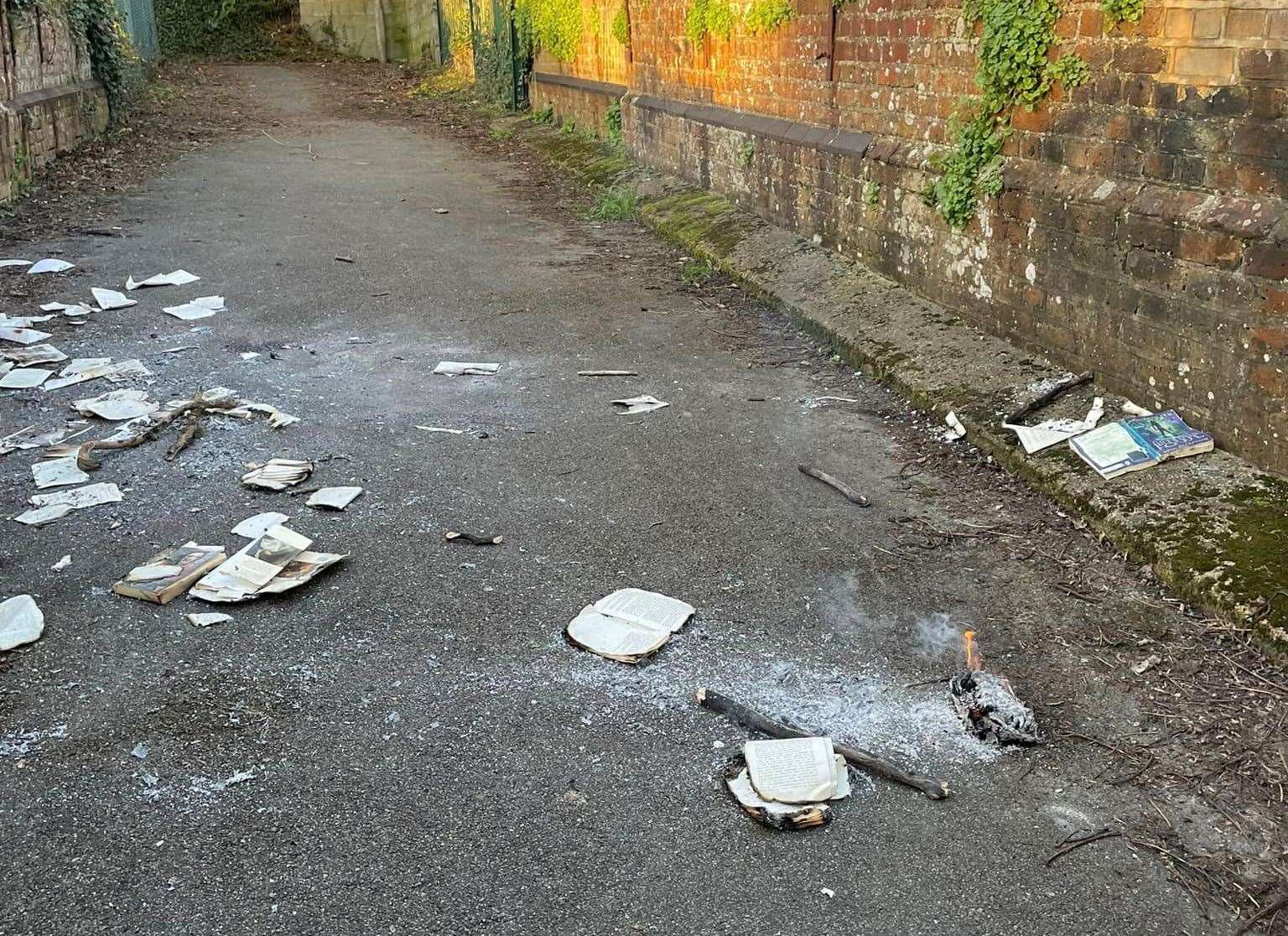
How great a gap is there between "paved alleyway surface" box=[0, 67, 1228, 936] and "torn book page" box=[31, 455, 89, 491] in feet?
0.68

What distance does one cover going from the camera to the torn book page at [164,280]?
8.55 meters

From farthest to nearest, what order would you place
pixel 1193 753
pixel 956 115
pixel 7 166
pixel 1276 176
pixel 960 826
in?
1. pixel 7 166
2. pixel 956 115
3. pixel 1276 176
4. pixel 1193 753
5. pixel 960 826

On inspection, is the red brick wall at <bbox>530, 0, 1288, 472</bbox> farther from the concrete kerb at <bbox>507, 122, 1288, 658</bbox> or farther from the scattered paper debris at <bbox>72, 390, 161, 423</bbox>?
the scattered paper debris at <bbox>72, 390, 161, 423</bbox>

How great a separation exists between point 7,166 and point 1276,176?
11.3 m

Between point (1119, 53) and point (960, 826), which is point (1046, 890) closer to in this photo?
point (960, 826)

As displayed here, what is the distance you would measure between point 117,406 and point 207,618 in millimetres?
2575

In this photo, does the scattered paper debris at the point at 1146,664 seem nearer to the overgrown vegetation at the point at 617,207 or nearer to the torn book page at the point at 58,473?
the torn book page at the point at 58,473

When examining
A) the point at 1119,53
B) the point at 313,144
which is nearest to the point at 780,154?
the point at 1119,53

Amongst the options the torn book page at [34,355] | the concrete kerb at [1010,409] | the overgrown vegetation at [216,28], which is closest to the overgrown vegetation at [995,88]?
the concrete kerb at [1010,409]

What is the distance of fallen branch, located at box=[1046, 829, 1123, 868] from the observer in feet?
8.88

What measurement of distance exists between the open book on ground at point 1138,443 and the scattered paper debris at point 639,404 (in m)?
2.15

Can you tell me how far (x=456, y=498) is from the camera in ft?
15.9

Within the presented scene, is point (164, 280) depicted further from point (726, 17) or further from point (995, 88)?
point (995, 88)

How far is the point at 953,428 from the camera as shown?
5.46 m
